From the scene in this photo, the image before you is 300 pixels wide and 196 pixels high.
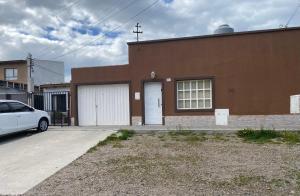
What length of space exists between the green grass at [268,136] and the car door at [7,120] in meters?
9.09

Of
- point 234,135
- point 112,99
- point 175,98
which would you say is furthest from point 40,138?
point 234,135

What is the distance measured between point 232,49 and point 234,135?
4395 millimetres

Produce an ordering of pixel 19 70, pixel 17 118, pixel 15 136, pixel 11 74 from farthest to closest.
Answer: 1. pixel 11 74
2. pixel 19 70
3. pixel 15 136
4. pixel 17 118

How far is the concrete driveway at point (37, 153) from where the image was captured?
7770 millimetres

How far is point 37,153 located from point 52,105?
10.1m

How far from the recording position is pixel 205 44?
15492 millimetres

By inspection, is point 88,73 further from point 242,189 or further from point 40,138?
point 242,189

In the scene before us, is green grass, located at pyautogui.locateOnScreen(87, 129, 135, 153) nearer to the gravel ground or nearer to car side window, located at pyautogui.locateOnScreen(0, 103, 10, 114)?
the gravel ground

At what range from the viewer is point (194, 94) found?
15812mm

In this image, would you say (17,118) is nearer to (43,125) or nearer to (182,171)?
(43,125)

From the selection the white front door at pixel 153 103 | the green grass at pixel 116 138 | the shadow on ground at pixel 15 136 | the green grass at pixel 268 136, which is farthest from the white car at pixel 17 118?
the green grass at pixel 268 136

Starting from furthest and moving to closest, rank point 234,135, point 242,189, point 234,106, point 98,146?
point 234,106 < point 234,135 < point 98,146 < point 242,189

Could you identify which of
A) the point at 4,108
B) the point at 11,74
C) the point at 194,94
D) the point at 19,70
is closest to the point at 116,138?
the point at 4,108

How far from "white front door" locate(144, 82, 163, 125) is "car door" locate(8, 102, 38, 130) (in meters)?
5.32
